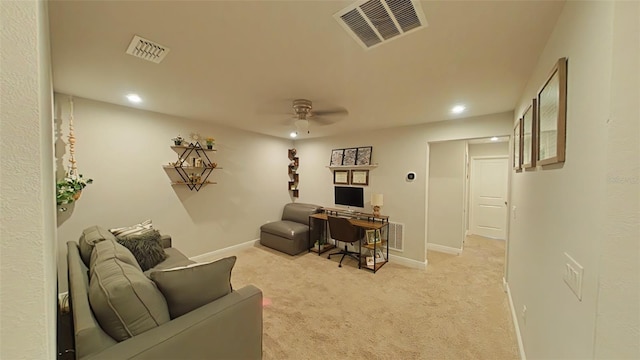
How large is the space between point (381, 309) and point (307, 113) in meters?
2.32

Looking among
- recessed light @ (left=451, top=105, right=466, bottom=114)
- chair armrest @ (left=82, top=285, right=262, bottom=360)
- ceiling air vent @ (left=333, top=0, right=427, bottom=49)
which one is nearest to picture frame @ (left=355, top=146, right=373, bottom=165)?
recessed light @ (left=451, top=105, right=466, bottom=114)

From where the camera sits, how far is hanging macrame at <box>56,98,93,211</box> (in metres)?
2.36

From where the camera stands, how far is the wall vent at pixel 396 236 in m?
3.81

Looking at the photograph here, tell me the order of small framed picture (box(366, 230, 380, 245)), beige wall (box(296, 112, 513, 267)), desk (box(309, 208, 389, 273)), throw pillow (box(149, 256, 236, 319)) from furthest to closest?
small framed picture (box(366, 230, 380, 245)), desk (box(309, 208, 389, 273)), beige wall (box(296, 112, 513, 267)), throw pillow (box(149, 256, 236, 319))

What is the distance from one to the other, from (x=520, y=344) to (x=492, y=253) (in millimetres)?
2876

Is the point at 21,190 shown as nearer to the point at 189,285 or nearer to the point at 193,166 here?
the point at 189,285

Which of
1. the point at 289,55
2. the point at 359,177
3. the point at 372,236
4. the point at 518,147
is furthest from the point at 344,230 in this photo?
the point at 289,55

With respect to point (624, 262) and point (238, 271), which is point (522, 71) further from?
point (238, 271)

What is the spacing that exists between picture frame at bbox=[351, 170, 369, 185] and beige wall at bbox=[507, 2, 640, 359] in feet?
9.31

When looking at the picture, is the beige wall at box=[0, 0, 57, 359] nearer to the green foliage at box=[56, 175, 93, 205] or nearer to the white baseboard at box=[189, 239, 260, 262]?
the green foliage at box=[56, 175, 93, 205]

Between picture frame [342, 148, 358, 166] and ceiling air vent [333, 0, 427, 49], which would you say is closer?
ceiling air vent [333, 0, 427, 49]

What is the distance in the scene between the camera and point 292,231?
409 centimetres

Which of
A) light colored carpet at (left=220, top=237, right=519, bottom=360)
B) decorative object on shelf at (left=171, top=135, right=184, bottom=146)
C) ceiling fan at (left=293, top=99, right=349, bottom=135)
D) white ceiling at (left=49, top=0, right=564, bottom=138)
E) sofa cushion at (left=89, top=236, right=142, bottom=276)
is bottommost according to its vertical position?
light colored carpet at (left=220, top=237, right=519, bottom=360)

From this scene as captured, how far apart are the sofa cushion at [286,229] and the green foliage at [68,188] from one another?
263cm
